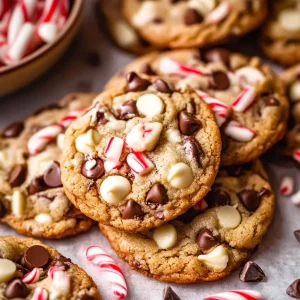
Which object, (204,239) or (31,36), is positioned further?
(31,36)

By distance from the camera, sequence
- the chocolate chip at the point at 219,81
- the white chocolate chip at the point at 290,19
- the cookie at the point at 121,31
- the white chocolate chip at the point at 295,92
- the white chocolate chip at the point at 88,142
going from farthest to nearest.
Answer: the cookie at the point at 121,31 → the white chocolate chip at the point at 290,19 → the white chocolate chip at the point at 295,92 → the chocolate chip at the point at 219,81 → the white chocolate chip at the point at 88,142

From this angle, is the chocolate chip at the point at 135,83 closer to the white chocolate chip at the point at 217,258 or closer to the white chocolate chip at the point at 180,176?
the white chocolate chip at the point at 180,176

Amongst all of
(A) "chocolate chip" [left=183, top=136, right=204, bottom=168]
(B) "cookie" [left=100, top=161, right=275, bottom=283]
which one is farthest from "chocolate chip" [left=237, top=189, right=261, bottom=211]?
(A) "chocolate chip" [left=183, top=136, right=204, bottom=168]

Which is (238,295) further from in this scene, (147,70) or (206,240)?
(147,70)

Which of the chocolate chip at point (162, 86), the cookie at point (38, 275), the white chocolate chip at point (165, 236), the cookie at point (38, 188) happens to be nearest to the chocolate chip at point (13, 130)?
the cookie at point (38, 188)

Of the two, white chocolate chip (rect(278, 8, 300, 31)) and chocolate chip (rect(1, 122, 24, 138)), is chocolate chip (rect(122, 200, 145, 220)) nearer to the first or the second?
chocolate chip (rect(1, 122, 24, 138))

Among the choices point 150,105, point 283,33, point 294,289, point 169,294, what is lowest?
point 294,289

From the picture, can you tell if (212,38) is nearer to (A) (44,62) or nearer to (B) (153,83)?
(B) (153,83)

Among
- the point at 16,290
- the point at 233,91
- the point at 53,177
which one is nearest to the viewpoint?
the point at 16,290

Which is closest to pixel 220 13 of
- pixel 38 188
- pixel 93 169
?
pixel 93 169
